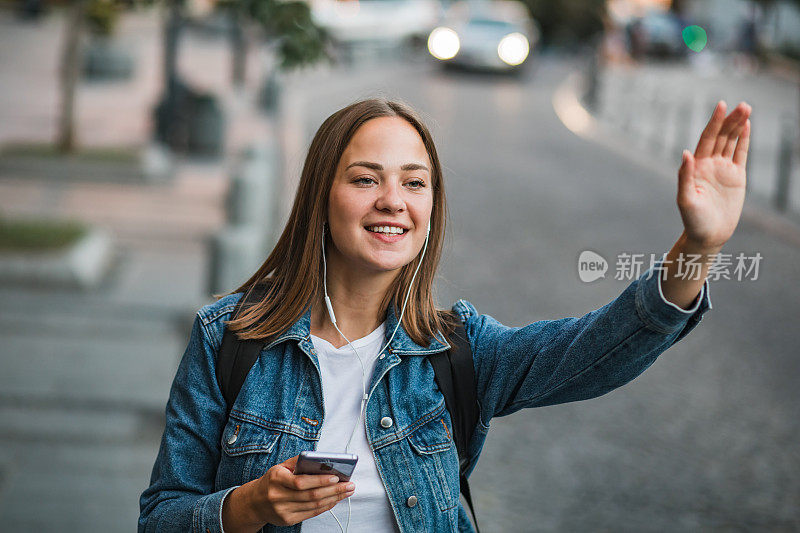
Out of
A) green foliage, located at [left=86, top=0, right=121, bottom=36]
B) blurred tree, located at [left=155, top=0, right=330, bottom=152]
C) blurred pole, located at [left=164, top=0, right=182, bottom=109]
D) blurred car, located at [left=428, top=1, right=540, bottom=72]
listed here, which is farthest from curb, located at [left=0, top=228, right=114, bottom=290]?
blurred car, located at [left=428, top=1, right=540, bottom=72]

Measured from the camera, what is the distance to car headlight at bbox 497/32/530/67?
2362cm


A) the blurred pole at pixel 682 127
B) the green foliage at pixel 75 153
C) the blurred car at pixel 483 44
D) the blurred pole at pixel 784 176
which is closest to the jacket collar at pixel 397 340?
the blurred pole at pixel 784 176

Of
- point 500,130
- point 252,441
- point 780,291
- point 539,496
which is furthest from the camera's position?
point 500,130

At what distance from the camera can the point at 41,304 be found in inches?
297

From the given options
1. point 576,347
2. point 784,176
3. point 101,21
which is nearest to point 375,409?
point 576,347

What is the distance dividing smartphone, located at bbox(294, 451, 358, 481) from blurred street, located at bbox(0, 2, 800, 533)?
2.87 ft

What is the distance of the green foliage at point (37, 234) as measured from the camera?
816 centimetres

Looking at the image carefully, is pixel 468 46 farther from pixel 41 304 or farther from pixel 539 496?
pixel 539 496

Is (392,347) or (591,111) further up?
(591,111)

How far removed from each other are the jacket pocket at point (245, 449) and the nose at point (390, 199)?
522mm

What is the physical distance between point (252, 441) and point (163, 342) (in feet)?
16.9

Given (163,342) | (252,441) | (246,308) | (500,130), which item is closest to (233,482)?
(252,441)

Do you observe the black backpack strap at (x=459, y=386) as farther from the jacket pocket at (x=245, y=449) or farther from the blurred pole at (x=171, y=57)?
the blurred pole at (x=171, y=57)

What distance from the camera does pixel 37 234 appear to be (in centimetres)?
841
